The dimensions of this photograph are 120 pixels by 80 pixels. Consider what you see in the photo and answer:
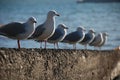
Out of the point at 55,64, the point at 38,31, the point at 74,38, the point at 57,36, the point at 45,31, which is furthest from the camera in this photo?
the point at 74,38

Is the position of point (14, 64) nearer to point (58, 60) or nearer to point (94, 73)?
point (58, 60)

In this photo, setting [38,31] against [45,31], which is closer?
[45,31]

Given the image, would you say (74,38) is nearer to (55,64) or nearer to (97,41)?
(97,41)

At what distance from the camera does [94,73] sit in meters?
10.5

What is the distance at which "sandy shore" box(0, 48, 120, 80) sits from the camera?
720cm

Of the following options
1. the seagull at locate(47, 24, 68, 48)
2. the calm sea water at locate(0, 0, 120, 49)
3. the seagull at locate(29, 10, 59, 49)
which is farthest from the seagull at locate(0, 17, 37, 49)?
the calm sea water at locate(0, 0, 120, 49)

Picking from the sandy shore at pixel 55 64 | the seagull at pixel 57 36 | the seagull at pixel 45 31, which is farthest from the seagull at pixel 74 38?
the seagull at pixel 45 31

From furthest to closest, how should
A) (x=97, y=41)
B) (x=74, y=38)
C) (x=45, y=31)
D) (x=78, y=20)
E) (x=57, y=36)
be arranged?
(x=78, y=20)
(x=97, y=41)
(x=74, y=38)
(x=57, y=36)
(x=45, y=31)

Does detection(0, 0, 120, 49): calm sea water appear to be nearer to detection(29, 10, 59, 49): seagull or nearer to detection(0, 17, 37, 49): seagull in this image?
detection(29, 10, 59, 49): seagull

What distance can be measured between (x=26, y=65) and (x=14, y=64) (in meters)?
0.33

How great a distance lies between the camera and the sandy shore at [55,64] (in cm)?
720

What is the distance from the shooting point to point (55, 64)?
8.46 meters

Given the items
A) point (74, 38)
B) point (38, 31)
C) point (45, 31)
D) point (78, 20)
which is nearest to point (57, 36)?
point (38, 31)

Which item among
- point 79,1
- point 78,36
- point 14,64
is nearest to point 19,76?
point 14,64
